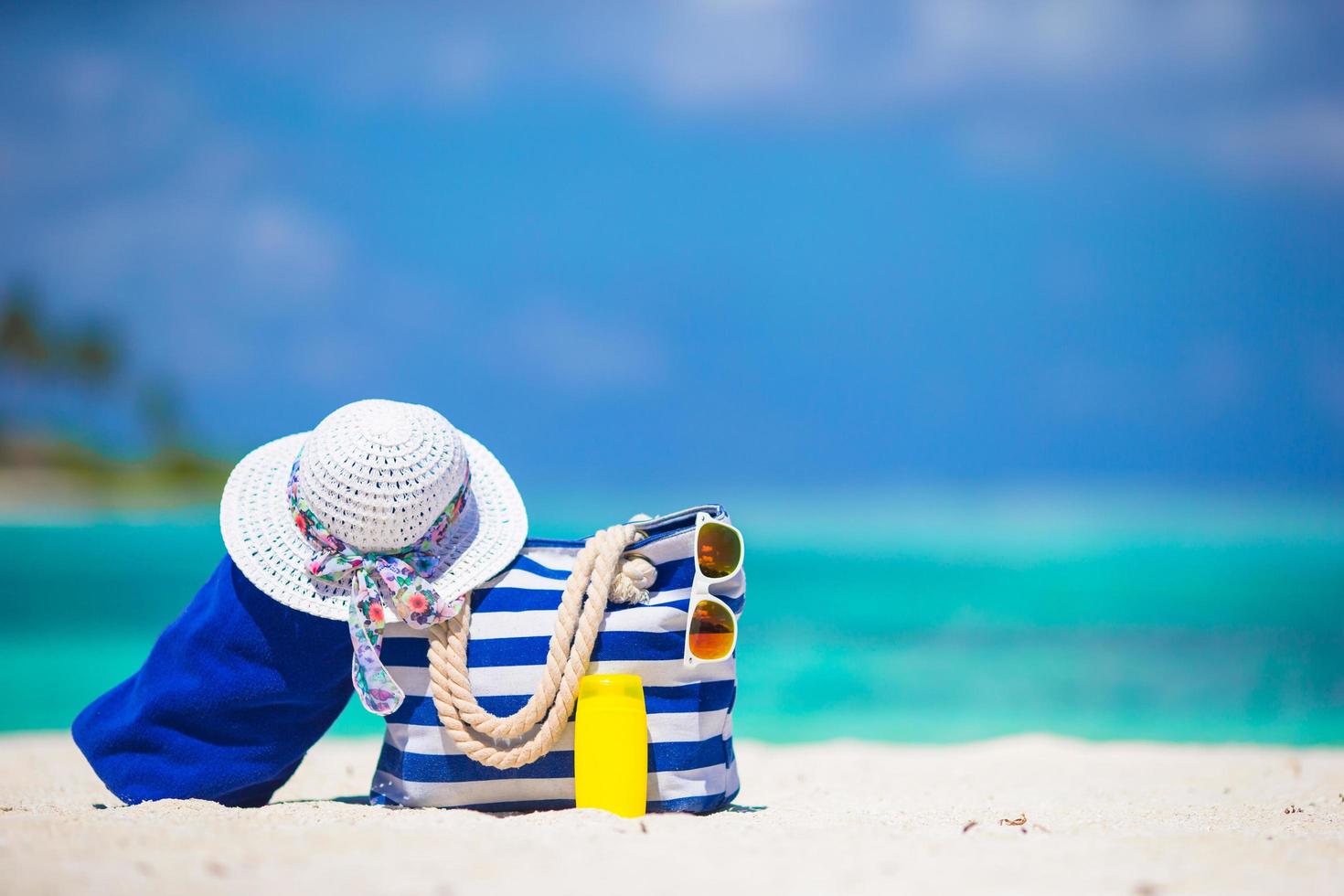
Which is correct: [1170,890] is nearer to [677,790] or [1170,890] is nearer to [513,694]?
[677,790]

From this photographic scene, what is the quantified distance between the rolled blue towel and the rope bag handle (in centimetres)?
27

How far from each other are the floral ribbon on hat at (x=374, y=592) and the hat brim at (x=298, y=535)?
31 mm

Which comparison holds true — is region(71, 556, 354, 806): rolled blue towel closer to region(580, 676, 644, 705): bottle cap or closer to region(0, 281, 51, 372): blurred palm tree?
region(580, 676, 644, 705): bottle cap

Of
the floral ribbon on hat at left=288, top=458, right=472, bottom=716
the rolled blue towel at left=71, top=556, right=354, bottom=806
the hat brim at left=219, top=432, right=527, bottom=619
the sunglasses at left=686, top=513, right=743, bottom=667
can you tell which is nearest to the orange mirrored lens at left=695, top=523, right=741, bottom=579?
Result: the sunglasses at left=686, top=513, right=743, bottom=667

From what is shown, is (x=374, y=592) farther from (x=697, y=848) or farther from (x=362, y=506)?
(x=697, y=848)

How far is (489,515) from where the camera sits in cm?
317

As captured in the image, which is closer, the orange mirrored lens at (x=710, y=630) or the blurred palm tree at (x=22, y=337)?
the orange mirrored lens at (x=710, y=630)

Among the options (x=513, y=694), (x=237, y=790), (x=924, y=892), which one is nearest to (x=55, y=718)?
(x=237, y=790)

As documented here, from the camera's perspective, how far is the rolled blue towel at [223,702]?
2.94m

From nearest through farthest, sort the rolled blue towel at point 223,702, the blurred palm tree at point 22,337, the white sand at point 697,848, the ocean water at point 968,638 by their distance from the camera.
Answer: the white sand at point 697,848 < the rolled blue towel at point 223,702 < the ocean water at point 968,638 < the blurred palm tree at point 22,337

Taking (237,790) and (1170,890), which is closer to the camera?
(1170,890)

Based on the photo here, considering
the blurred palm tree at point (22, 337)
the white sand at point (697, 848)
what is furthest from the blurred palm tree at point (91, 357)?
the white sand at point (697, 848)

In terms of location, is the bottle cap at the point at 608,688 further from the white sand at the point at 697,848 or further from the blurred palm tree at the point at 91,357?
the blurred palm tree at the point at 91,357

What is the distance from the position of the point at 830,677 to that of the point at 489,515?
22.1ft
